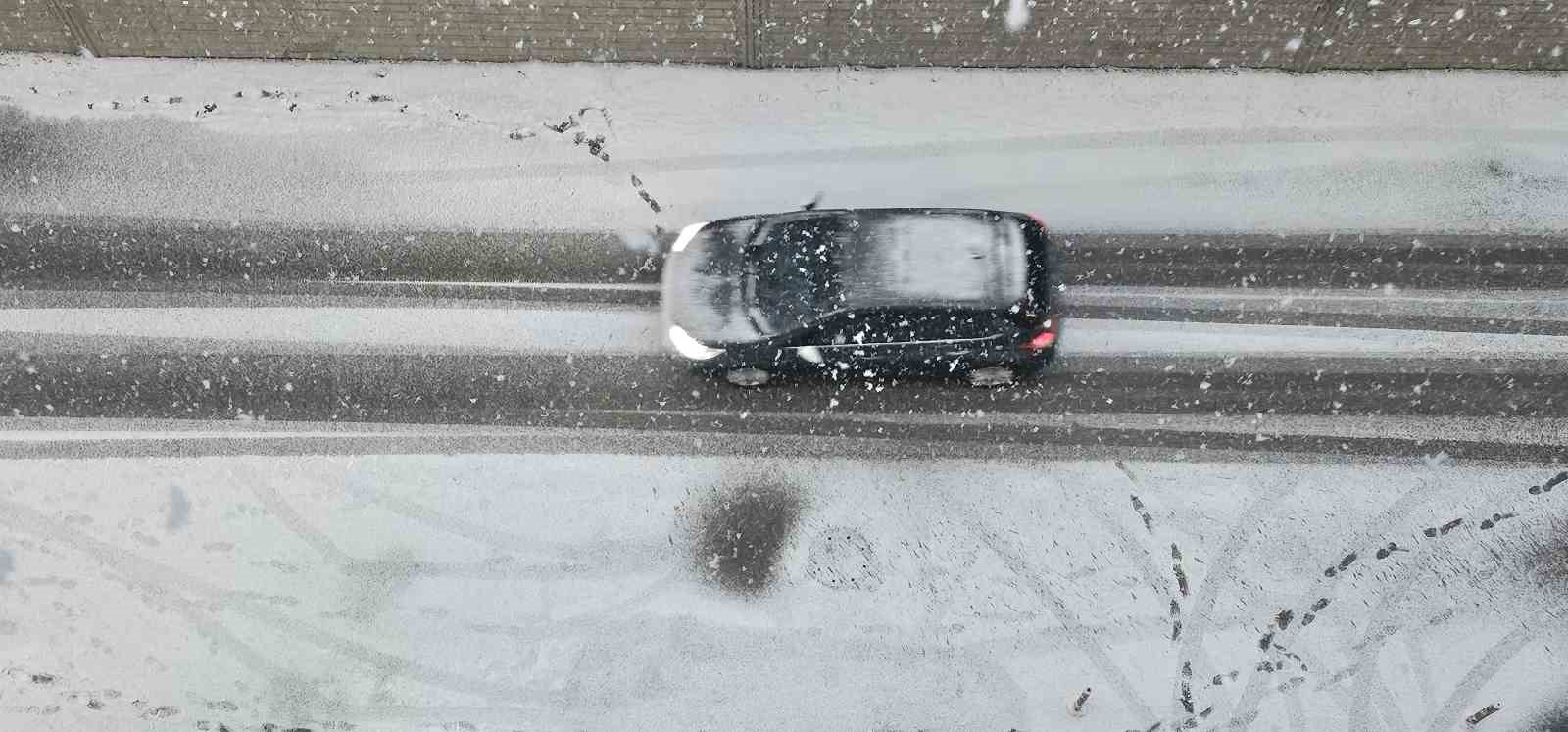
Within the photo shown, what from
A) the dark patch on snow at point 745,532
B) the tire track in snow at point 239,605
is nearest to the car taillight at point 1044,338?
the dark patch on snow at point 745,532

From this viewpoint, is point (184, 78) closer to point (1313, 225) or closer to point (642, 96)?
point (642, 96)

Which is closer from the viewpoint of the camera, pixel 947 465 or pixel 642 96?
pixel 947 465

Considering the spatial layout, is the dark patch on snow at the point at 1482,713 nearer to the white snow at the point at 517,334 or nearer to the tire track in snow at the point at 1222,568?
the tire track in snow at the point at 1222,568

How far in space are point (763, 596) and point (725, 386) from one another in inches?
89.7

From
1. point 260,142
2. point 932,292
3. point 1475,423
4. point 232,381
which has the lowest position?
point 1475,423

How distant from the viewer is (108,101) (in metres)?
10.2

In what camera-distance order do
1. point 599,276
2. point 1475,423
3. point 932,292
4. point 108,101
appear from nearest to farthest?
1. point 932,292
2. point 1475,423
3. point 599,276
4. point 108,101

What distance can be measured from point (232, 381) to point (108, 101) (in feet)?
13.6

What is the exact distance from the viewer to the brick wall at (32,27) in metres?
9.73

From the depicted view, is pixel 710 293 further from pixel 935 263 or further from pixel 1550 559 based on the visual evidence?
pixel 1550 559

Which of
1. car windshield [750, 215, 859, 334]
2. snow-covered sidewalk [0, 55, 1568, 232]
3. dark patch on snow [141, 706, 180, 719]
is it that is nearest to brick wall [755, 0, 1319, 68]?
snow-covered sidewalk [0, 55, 1568, 232]

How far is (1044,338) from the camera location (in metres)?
8.34

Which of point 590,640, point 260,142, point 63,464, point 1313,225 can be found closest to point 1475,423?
point 1313,225

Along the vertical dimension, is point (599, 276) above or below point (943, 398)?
above
